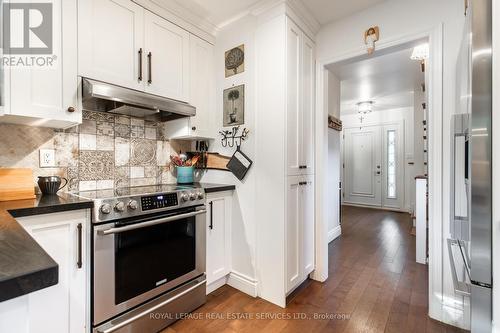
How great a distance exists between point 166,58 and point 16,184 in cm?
136

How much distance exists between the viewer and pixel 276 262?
1.93m

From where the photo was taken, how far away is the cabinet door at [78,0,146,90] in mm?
1570

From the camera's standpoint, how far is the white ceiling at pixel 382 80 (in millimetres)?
3272

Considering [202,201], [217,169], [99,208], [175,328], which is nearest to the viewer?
[99,208]

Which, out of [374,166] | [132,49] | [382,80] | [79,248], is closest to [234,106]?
[132,49]

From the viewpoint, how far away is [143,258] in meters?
1.55

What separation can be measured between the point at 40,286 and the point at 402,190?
651 centimetres

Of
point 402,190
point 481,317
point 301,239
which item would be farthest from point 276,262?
point 402,190

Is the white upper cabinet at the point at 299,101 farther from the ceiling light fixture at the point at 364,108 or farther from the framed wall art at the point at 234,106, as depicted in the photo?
the ceiling light fixture at the point at 364,108

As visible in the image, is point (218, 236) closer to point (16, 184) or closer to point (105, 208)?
point (105, 208)

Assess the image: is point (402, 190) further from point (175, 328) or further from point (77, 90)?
point (77, 90)

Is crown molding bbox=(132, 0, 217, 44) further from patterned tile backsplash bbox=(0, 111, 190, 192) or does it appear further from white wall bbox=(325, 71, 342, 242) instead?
white wall bbox=(325, 71, 342, 242)

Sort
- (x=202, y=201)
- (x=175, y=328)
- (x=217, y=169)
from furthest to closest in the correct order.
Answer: (x=217, y=169) < (x=202, y=201) < (x=175, y=328)

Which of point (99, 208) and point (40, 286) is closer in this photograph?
point (40, 286)
